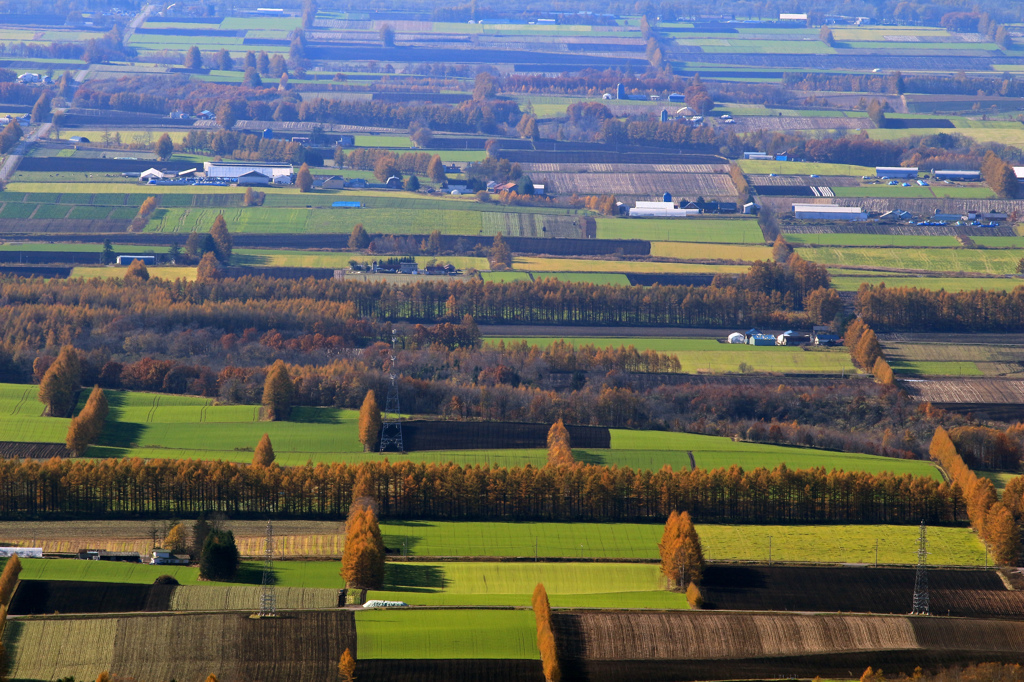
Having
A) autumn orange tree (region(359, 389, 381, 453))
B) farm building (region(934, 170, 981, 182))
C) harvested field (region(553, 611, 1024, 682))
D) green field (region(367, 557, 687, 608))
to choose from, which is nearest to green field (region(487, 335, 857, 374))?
autumn orange tree (region(359, 389, 381, 453))

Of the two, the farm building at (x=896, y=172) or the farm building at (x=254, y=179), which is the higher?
the farm building at (x=896, y=172)

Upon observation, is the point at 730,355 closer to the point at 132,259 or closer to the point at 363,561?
the point at 363,561

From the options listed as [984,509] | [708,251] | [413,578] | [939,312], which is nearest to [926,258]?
[708,251]

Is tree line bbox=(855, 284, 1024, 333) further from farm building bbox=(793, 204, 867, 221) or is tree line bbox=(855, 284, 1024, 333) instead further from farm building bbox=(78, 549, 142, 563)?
farm building bbox=(78, 549, 142, 563)

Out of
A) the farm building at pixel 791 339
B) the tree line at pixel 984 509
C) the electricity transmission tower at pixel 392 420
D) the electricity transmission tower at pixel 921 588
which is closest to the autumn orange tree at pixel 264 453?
the electricity transmission tower at pixel 392 420

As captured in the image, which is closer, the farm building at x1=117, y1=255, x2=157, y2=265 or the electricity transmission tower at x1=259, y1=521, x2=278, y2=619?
the electricity transmission tower at x1=259, y1=521, x2=278, y2=619

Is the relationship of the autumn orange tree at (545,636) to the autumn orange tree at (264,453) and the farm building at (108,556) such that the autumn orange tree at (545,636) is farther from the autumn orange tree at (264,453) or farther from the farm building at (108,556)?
the autumn orange tree at (264,453)

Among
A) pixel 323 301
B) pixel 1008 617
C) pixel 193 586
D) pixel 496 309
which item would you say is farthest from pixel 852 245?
pixel 193 586
